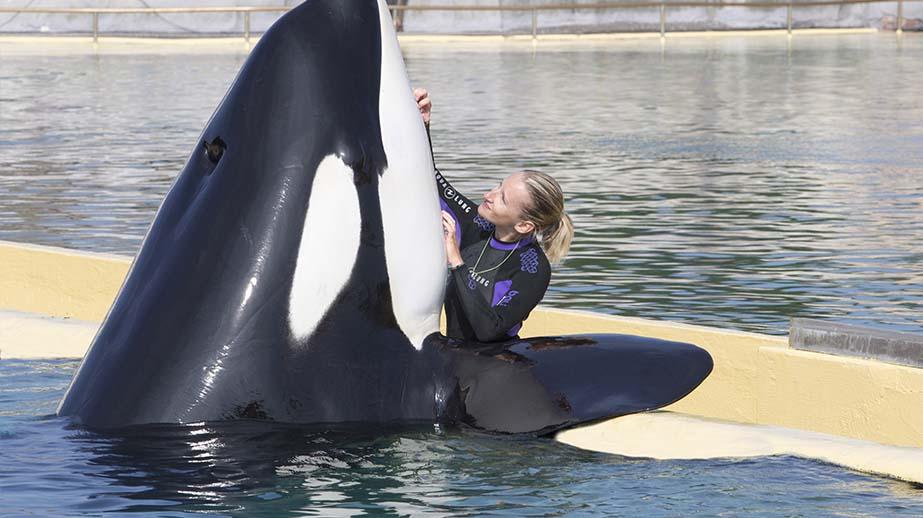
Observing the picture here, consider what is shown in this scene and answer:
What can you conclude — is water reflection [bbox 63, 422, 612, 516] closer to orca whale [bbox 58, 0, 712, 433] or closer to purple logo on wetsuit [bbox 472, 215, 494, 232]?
orca whale [bbox 58, 0, 712, 433]

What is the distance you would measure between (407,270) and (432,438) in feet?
2.02

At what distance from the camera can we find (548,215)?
6.12m

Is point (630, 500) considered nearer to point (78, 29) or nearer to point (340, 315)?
point (340, 315)

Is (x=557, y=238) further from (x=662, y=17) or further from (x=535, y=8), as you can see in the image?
(x=662, y=17)

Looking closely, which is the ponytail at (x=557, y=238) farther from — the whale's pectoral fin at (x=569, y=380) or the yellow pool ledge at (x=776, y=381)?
the yellow pool ledge at (x=776, y=381)

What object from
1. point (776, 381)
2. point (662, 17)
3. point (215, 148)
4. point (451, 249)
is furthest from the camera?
point (662, 17)

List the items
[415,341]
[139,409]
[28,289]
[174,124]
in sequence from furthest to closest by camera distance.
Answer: [174,124] → [28,289] → [415,341] → [139,409]

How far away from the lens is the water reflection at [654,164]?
34.9ft

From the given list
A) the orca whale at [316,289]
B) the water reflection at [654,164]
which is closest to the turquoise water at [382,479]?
the orca whale at [316,289]

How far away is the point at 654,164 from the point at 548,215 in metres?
12.0

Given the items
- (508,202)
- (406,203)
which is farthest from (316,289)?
(508,202)

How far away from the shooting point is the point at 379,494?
527 centimetres

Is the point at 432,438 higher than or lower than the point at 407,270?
lower

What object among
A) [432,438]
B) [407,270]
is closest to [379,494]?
[432,438]
